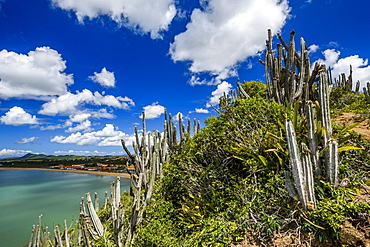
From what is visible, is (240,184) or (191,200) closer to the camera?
(240,184)

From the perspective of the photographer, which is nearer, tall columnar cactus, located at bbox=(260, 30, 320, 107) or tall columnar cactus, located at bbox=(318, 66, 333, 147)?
tall columnar cactus, located at bbox=(318, 66, 333, 147)

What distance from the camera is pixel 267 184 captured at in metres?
3.71

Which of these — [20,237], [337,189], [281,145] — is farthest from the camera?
[20,237]

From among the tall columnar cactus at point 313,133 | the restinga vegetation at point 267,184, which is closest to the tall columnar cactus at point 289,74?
the restinga vegetation at point 267,184

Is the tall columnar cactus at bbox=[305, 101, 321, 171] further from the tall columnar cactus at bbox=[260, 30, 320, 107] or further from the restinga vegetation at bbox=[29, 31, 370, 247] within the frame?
the tall columnar cactus at bbox=[260, 30, 320, 107]

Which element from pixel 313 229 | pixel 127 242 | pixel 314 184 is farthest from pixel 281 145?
pixel 127 242

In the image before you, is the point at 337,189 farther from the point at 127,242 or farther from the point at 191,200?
the point at 127,242

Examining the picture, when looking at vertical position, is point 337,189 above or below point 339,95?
below

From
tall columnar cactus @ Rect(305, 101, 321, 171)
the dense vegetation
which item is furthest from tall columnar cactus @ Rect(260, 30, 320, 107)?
tall columnar cactus @ Rect(305, 101, 321, 171)

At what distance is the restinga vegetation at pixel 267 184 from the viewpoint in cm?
301

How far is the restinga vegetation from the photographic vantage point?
301 centimetres

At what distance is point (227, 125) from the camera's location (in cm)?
534

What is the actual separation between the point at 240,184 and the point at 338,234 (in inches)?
72.4

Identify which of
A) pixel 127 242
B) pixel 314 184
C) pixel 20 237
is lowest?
pixel 20 237
